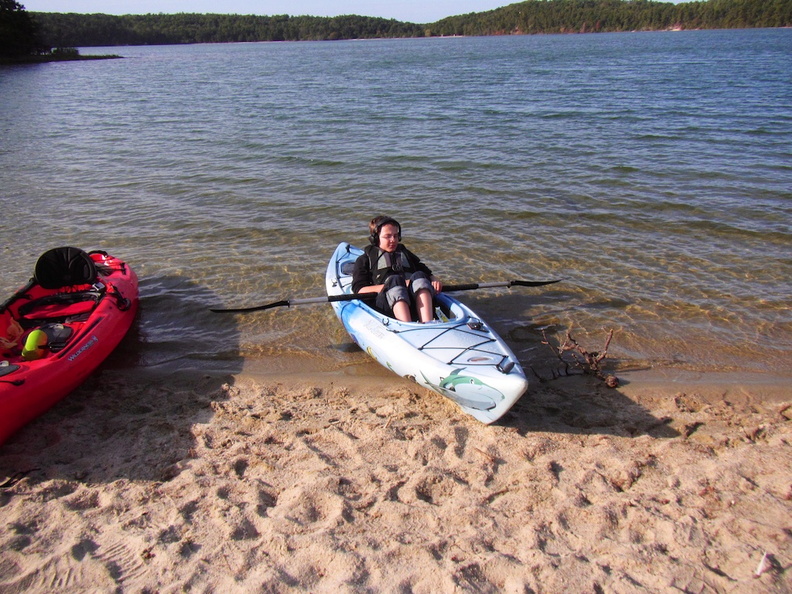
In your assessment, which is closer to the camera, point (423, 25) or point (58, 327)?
point (58, 327)

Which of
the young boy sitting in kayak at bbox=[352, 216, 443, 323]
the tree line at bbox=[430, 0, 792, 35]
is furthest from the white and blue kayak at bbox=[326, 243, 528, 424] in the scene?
the tree line at bbox=[430, 0, 792, 35]

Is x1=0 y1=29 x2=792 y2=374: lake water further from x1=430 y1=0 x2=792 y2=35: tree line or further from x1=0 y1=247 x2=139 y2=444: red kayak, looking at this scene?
x1=430 y1=0 x2=792 y2=35: tree line

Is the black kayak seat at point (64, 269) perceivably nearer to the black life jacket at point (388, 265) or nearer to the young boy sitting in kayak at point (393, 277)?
the young boy sitting in kayak at point (393, 277)

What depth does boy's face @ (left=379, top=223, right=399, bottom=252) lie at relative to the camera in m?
6.17

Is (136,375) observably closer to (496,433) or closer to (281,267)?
(281,267)

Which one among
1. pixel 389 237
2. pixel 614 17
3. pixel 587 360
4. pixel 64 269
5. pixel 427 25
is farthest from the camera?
pixel 427 25

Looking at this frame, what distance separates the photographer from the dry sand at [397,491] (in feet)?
10.8

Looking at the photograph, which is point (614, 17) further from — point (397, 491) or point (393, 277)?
point (397, 491)

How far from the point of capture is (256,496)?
3.95m

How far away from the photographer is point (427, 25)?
515ft

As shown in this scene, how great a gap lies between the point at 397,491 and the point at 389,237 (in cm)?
297

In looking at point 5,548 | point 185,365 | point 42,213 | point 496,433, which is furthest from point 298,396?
point 42,213

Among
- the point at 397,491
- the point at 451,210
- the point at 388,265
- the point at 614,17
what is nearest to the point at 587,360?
the point at 388,265

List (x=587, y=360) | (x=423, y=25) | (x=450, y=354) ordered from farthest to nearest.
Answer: (x=423, y=25), (x=587, y=360), (x=450, y=354)
